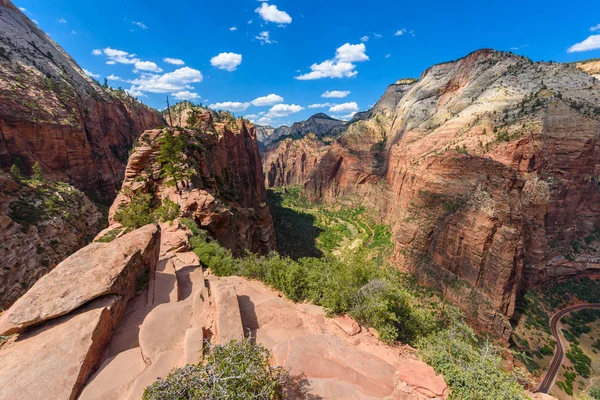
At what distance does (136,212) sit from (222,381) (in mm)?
21174

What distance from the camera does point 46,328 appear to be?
22.3 feet

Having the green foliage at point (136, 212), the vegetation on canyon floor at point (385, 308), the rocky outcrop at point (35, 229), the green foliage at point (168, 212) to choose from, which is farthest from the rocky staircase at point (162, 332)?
the rocky outcrop at point (35, 229)

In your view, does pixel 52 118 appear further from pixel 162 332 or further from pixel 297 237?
pixel 162 332

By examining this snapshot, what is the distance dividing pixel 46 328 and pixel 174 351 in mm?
3701

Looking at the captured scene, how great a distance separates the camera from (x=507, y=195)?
30.9 metres

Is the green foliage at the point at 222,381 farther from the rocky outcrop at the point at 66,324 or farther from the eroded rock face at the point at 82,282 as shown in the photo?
the eroded rock face at the point at 82,282

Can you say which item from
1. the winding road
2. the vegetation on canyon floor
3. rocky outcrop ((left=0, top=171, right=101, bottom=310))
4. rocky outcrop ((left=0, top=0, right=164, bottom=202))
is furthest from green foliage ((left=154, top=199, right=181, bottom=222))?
the winding road

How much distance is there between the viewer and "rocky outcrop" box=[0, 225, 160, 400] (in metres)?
5.55

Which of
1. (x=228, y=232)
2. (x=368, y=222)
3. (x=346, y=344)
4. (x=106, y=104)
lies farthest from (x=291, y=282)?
(x=106, y=104)

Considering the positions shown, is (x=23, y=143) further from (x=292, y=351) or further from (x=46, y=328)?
(x=292, y=351)

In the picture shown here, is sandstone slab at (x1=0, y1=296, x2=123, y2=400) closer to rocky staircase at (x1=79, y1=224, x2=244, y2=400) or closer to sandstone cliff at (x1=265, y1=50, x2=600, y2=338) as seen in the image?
rocky staircase at (x1=79, y1=224, x2=244, y2=400)

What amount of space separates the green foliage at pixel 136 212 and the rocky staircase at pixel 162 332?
959 cm

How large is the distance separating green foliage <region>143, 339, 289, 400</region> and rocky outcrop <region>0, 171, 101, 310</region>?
22.0m

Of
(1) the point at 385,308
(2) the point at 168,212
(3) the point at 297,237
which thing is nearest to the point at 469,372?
(1) the point at 385,308
